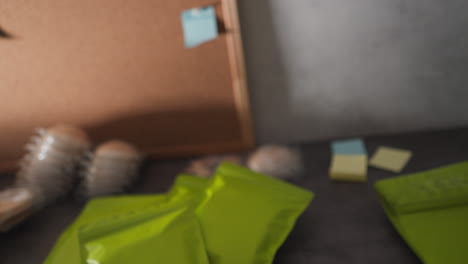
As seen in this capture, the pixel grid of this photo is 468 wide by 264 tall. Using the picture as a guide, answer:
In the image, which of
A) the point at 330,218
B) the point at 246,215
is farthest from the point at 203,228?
the point at 330,218

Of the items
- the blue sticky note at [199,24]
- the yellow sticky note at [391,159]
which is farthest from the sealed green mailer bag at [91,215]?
the yellow sticky note at [391,159]

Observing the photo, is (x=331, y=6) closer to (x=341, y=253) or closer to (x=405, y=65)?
(x=405, y=65)

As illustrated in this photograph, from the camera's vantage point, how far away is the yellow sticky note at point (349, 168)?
79 cm

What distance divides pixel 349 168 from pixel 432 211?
212mm

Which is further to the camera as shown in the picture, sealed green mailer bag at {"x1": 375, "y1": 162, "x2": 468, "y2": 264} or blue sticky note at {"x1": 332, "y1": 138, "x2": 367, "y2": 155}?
blue sticky note at {"x1": 332, "y1": 138, "x2": 367, "y2": 155}

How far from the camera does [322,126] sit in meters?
0.94

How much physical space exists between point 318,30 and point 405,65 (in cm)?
23

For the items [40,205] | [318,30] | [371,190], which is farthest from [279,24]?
[40,205]

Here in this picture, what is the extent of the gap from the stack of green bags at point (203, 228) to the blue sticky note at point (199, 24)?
0.30 m

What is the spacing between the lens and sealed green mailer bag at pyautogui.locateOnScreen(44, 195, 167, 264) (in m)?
0.62

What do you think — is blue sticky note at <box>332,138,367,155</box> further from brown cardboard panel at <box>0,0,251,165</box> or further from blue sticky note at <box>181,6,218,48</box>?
blue sticky note at <box>181,6,218,48</box>

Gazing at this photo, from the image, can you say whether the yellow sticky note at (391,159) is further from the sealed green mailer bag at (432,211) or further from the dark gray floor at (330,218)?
the sealed green mailer bag at (432,211)

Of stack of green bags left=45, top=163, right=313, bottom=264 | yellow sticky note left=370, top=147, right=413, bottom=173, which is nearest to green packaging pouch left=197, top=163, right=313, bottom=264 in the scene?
stack of green bags left=45, top=163, right=313, bottom=264

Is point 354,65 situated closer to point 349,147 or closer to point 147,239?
point 349,147
